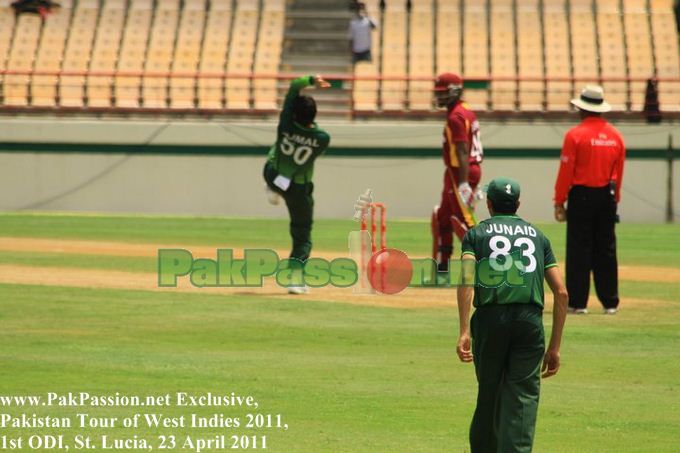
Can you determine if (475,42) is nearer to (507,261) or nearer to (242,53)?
(242,53)

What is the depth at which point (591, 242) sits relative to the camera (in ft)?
48.9

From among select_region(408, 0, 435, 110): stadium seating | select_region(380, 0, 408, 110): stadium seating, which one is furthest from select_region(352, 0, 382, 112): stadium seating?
select_region(408, 0, 435, 110): stadium seating

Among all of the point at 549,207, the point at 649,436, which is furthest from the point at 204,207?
the point at 649,436

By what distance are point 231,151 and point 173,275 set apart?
12.5 m

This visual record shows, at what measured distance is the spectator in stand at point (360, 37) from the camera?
115 feet

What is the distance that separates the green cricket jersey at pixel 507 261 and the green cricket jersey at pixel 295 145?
8.50 metres

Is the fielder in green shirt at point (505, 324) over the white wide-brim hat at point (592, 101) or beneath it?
beneath

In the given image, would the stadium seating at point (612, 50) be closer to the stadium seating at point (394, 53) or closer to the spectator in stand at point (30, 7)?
the stadium seating at point (394, 53)

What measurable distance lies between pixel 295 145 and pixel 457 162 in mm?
1939

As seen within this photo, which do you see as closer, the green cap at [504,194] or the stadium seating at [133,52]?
the green cap at [504,194]

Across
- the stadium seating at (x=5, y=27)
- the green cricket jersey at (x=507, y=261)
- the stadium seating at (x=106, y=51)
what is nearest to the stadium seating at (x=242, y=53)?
the stadium seating at (x=106, y=51)

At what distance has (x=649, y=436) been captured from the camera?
912 centimetres

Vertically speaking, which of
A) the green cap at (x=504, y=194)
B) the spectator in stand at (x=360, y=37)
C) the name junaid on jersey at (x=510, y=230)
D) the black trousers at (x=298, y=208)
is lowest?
the black trousers at (x=298, y=208)

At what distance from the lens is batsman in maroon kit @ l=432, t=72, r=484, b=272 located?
1650 centimetres
